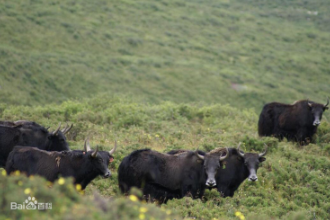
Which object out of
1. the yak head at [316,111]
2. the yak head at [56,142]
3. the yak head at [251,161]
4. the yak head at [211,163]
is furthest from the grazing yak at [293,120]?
the yak head at [56,142]

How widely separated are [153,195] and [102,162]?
155 cm

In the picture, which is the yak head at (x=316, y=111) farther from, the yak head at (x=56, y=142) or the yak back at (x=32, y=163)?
the yak back at (x=32, y=163)

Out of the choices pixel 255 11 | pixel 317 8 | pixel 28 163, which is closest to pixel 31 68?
pixel 28 163

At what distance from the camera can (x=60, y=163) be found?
1150 cm

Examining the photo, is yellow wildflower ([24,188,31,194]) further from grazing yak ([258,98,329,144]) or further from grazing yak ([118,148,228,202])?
Result: grazing yak ([258,98,329,144])

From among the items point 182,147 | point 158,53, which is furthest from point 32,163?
point 158,53

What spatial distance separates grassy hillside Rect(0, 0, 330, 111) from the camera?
3111cm

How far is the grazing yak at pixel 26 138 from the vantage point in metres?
12.9

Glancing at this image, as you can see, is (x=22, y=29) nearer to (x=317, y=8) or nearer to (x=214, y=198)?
(x=214, y=198)

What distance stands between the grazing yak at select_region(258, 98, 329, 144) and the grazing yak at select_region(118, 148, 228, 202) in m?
7.03

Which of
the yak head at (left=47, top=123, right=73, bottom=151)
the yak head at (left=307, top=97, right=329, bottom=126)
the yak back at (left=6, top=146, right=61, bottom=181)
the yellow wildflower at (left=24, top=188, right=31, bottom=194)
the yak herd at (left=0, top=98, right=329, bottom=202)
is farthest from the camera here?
the yak head at (left=307, top=97, right=329, bottom=126)

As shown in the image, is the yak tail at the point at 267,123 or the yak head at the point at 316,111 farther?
the yak tail at the point at 267,123

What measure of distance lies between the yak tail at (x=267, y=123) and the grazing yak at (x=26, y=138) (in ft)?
27.5

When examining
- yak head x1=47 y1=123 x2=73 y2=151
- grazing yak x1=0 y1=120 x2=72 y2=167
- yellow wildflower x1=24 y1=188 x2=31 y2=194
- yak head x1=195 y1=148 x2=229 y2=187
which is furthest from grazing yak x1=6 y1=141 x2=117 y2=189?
yellow wildflower x1=24 y1=188 x2=31 y2=194
